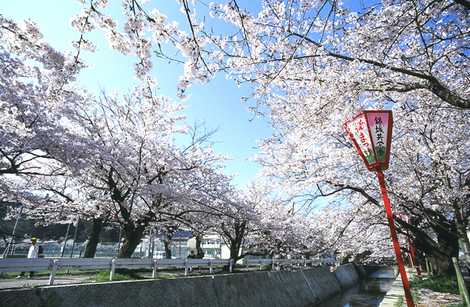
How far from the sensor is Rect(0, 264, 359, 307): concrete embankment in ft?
12.5

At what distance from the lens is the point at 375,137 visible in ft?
14.2

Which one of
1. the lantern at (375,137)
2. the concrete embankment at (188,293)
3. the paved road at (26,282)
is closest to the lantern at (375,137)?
the lantern at (375,137)

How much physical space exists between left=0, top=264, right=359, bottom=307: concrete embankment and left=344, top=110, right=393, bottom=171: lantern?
188 inches

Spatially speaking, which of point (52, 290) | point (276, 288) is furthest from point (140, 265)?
point (52, 290)

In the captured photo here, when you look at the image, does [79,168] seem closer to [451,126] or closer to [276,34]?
[276,34]

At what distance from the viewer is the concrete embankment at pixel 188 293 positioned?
3823 mm

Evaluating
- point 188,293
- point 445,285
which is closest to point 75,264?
point 188,293

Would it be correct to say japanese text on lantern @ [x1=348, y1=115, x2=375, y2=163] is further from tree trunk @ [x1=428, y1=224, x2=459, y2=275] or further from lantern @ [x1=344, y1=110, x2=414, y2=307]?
tree trunk @ [x1=428, y1=224, x2=459, y2=275]

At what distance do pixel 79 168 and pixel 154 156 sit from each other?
3464 mm

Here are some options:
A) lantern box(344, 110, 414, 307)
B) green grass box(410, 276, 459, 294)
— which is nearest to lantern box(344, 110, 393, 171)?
lantern box(344, 110, 414, 307)

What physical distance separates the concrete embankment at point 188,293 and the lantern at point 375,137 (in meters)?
4.78

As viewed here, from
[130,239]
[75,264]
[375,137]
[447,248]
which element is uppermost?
[375,137]

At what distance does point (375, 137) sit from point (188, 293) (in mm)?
5278

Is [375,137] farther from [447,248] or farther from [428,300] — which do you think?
[447,248]
